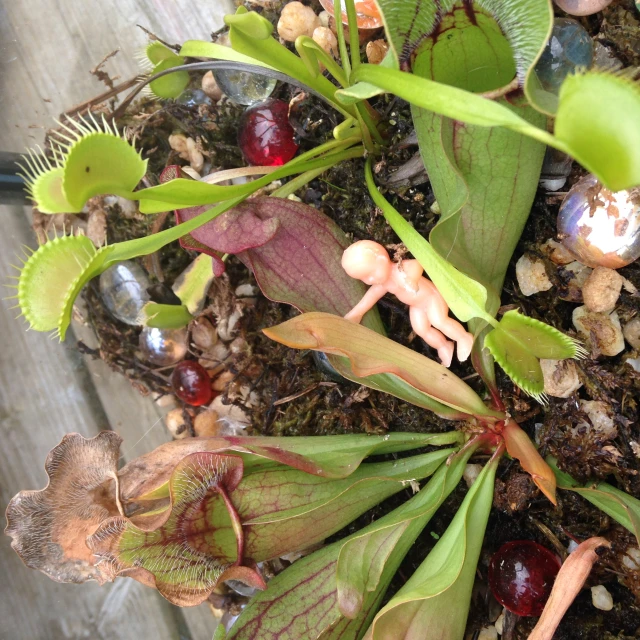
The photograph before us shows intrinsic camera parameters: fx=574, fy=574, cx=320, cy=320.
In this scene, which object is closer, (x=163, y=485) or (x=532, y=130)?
(x=532, y=130)

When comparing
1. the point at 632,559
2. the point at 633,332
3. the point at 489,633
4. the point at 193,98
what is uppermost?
the point at 193,98

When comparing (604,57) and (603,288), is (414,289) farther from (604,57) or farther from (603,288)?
(604,57)

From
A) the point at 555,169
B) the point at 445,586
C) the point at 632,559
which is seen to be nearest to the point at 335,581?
the point at 445,586

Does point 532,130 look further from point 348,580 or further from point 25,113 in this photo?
point 25,113

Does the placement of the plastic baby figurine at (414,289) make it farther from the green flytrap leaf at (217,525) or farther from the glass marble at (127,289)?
the glass marble at (127,289)

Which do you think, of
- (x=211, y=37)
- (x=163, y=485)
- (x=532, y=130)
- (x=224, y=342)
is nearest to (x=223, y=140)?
(x=211, y=37)
